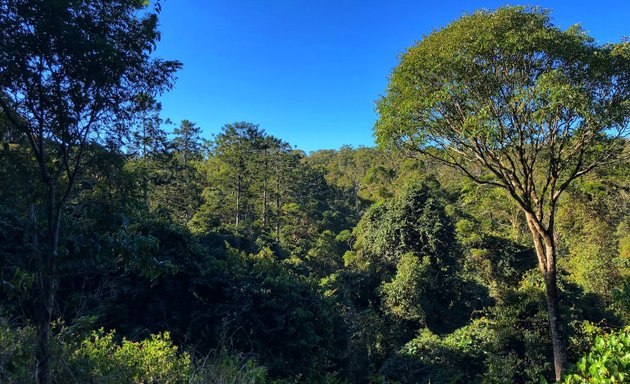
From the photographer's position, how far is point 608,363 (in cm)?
272

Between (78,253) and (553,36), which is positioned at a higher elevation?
(553,36)

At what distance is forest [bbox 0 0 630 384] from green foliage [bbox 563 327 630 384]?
0.05ft

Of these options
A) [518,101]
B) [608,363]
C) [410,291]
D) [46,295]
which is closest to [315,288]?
[410,291]

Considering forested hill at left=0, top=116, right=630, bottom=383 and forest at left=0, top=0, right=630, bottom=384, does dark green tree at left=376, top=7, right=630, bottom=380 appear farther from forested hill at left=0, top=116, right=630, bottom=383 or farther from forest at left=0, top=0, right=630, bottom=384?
forested hill at left=0, top=116, right=630, bottom=383

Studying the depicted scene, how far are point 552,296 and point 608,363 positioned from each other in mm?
5218

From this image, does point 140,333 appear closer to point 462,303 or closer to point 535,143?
point 535,143

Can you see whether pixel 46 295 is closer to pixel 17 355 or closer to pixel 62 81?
pixel 17 355

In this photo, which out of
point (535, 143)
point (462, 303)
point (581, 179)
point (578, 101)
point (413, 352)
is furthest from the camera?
point (462, 303)

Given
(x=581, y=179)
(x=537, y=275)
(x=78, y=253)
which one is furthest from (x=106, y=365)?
(x=537, y=275)

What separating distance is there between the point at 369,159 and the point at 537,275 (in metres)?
47.4

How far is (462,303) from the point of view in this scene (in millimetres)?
14672

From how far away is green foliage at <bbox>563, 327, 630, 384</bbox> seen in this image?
2648 mm

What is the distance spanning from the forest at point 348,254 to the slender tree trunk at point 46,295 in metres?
0.02

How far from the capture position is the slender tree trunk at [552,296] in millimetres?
6992
